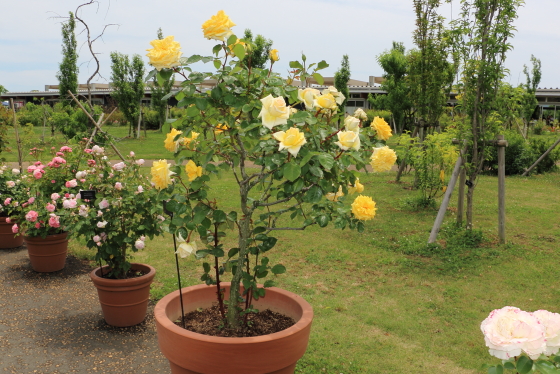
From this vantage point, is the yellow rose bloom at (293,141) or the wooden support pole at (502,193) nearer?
the yellow rose bloom at (293,141)

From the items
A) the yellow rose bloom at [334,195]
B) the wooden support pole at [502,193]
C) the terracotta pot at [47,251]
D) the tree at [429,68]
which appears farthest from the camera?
the tree at [429,68]

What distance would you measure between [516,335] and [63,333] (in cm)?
340

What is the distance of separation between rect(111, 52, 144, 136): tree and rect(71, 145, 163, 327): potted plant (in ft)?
59.2

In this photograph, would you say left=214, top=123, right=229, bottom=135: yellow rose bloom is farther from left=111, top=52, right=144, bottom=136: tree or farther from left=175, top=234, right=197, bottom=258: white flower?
left=111, top=52, right=144, bottom=136: tree

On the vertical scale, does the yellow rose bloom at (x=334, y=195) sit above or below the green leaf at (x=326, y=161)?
below

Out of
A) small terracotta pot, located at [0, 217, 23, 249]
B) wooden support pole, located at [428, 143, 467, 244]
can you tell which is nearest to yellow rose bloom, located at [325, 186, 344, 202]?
wooden support pole, located at [428, 143, 467, 244]

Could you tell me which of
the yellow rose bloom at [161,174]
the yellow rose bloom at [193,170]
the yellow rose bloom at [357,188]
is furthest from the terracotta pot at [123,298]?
the yellow rose bloom at [357,188]

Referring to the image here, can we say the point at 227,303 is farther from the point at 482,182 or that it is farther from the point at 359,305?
the point at 482,182

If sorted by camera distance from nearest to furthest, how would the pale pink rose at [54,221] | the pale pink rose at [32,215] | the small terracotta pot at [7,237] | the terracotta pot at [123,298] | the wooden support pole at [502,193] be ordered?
the terracotta pot at [123,298], the pale pink rose at [54,221], the pale pink rose at [32,215], the wooden support pole at [502,193], the small terracotta pot at [7,237]

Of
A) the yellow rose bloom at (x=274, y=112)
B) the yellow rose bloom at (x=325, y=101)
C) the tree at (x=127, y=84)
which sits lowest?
the yellow rose bloom at (x=274, y=112)

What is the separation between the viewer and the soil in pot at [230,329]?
8.48 ft

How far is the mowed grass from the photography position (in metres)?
3.42

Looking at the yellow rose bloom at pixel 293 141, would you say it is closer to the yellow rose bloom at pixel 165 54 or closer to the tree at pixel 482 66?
the yellow rose bloom at pixel 165 54

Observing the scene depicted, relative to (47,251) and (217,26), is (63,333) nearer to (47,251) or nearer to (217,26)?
(47,251)
